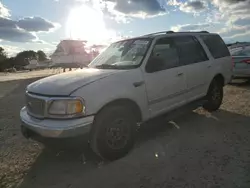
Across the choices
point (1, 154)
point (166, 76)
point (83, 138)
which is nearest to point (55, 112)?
point (83, 138)

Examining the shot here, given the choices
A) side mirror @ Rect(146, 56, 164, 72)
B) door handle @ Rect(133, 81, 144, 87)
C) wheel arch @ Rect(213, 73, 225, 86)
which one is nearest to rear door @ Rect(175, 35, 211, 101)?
wheel arch @ Rect(213, 73, 225, 86)

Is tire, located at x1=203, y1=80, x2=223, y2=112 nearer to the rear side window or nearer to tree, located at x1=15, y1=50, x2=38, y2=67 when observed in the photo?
the rear side window

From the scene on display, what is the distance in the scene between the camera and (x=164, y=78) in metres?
4.34

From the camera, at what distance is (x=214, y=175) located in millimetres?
3148

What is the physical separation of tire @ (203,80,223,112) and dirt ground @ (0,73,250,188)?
74 centimetres

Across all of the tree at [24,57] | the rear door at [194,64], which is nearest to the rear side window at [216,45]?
the rear door at [194,64]

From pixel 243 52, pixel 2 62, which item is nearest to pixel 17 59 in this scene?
pixel 2 62

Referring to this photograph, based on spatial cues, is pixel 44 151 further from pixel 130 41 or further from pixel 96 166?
pixel 130 41

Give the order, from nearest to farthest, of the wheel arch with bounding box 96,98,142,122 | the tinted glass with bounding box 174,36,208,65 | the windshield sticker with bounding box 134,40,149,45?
the wheel arch with bounding box 96,98,142,122 → the windshield sticker with bounding box 134,40,149,45 → the tinted glass with bounding box 174,36,208,65

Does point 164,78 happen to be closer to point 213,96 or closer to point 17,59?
point 213,96

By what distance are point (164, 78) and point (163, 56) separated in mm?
447

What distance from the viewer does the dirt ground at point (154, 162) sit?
3.15 m

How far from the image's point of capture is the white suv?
3277 millimetres

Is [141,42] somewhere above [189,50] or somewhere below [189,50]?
above
